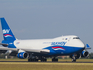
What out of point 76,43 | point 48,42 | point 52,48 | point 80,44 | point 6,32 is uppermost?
point 6,32

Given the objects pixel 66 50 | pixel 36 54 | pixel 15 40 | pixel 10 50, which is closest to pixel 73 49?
pixel 66 50

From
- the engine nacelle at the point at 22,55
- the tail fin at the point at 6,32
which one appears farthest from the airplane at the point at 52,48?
the tail fin at the point at 6,32

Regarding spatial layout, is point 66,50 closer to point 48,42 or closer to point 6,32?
point 48,42

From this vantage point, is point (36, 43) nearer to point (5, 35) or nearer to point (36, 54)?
point (36, 54)

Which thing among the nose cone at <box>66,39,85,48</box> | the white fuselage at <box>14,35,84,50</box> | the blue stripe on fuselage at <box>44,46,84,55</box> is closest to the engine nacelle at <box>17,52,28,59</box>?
the white fuselage at <box>14,35,84,50</box>

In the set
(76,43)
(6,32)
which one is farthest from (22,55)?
(6,32)

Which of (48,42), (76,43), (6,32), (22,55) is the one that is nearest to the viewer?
(76,43)

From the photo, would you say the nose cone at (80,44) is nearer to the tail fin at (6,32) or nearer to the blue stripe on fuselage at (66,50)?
the blue stripe on fuselage at (66,50)

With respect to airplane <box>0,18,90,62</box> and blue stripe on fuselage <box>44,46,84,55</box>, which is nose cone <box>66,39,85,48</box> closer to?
airplane <box>0,18,90,62</box>

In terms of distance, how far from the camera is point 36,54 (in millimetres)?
67938

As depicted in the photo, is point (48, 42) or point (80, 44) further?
point (48, 42)

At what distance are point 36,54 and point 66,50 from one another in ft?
33.8

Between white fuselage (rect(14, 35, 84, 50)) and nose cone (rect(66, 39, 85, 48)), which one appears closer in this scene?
nose cone (rect(66, 39, 85, 48))

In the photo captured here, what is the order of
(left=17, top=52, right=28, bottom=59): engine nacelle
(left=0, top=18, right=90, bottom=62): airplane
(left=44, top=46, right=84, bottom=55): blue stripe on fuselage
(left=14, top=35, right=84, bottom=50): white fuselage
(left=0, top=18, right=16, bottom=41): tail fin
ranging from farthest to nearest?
(left=0, top=18, right=16, bottom=41): tail fin, (left=17, top=52, right=28, bottom=59): engine nacelle, (left=14, top=35, right=84, bottom=50): white fuselage, (left=0, top=18, right=90, bottom=62): airplane, (left=44, top=46, right=84, bottom=55): blue stripe on fuselage
